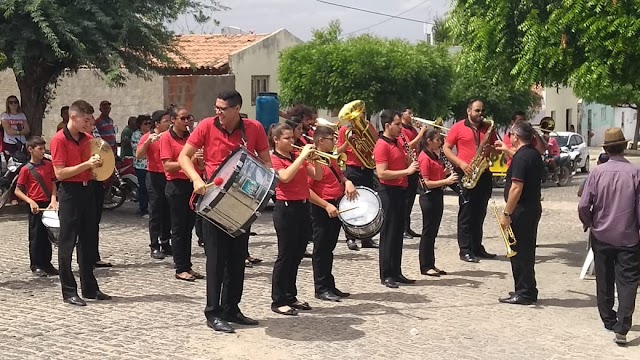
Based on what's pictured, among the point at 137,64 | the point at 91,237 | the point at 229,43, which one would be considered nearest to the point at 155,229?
the point at 91,237

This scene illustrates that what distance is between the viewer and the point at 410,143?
12211 millimetres

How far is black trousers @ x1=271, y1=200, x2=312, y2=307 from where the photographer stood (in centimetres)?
834

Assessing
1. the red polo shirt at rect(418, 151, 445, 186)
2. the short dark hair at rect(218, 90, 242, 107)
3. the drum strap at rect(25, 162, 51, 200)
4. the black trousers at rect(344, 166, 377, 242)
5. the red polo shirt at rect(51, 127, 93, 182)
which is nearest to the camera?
the short dark hair at rect(218, 90, 242, 107)

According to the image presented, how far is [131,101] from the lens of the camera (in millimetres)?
25406

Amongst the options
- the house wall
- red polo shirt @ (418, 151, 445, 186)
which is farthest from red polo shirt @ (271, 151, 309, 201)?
the house wall

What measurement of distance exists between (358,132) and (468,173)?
1.45 m

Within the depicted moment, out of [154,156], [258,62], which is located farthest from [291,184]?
[258,62]

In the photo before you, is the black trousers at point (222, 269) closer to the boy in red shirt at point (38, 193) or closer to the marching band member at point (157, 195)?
the boy in red shirt at point (38, 193)

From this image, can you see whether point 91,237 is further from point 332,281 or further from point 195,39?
point 195,39

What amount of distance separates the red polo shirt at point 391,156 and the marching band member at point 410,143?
711 mm

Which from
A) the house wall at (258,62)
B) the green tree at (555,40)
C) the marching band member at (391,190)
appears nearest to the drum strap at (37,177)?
the marching band member at (391,190)

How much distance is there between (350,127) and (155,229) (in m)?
2.68

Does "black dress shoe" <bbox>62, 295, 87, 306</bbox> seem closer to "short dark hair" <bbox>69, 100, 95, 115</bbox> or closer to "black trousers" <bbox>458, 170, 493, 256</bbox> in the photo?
"short dark hair" <bbox>69, 100, 95, 115</bbox>

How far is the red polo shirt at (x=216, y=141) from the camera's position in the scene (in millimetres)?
7793
